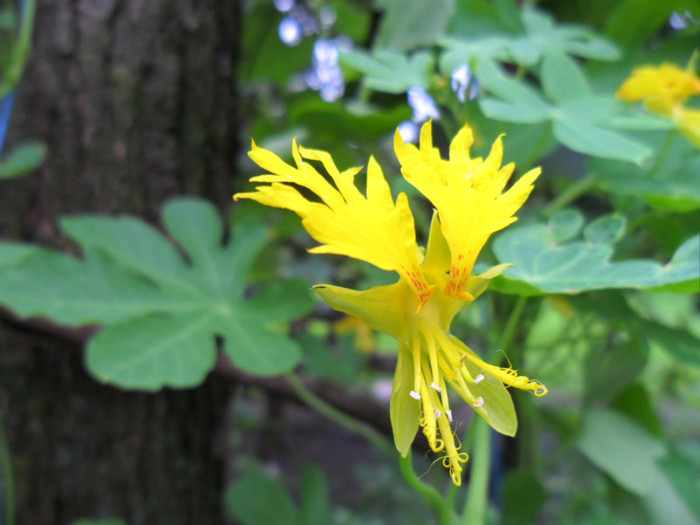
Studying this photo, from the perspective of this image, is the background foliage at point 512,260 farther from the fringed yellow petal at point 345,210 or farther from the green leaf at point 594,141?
the fringed yellow petal at point 345,210

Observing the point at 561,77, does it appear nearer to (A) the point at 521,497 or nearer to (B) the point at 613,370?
(B) the point at 613,370

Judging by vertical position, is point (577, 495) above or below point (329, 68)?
below

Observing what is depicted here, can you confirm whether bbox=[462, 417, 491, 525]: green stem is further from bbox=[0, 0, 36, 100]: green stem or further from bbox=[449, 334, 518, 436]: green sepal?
bbox=[0, 0, 36, 100]: green stem

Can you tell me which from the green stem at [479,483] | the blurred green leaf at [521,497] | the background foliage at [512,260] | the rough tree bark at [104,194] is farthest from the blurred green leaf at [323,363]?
the green stem at [479,483]

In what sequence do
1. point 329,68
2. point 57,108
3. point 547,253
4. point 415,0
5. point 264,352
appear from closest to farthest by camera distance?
1. point 547,253
2. point 264,352
3. point 415,0
4. point 57,108
5. point 329,68

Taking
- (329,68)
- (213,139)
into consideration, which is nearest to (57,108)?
(213,139)

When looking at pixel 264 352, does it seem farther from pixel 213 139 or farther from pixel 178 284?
pixel 213 139

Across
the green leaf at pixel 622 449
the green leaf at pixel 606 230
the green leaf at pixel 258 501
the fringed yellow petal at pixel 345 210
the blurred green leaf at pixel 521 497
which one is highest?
the fringed yellow petal at pixel 345 210

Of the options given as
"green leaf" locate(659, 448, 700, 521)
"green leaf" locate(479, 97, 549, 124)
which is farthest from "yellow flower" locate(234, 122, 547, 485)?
"green leaf" locate(659, 448, 700, 521)
